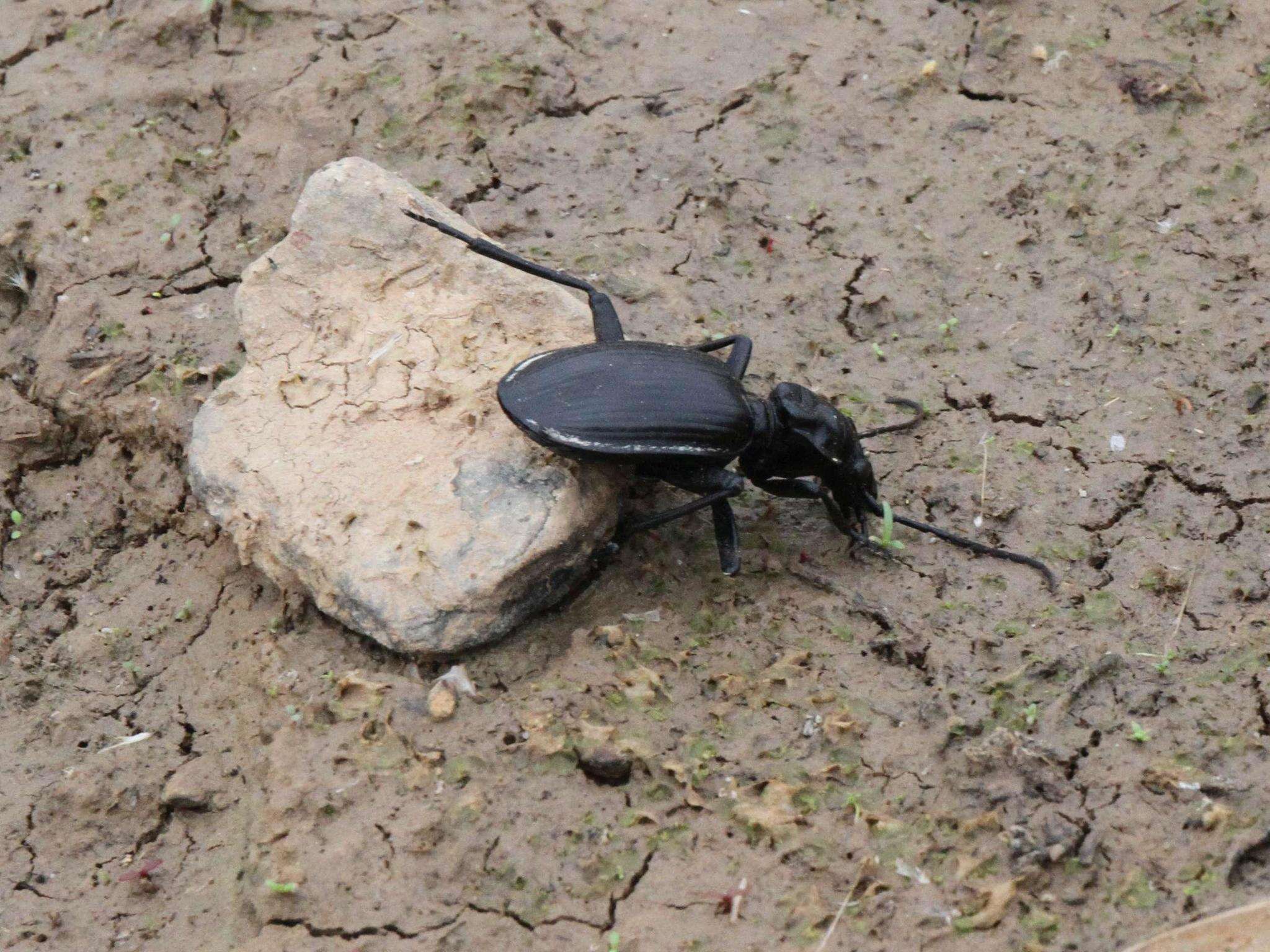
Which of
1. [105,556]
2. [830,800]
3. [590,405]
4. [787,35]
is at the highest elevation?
[787,35]

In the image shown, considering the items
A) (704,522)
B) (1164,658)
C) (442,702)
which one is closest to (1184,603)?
(1164,658)

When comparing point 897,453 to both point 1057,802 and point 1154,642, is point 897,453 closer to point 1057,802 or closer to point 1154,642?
point 1154,642

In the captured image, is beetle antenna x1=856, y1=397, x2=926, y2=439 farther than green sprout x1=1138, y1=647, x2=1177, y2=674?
Yes

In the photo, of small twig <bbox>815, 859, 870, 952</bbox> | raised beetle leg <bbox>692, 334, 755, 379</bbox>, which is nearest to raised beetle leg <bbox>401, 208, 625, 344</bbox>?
raised beetle leg <bbox>692, 334, 755, 379</bbox>

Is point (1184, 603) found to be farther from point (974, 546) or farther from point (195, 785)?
point (195, 785)

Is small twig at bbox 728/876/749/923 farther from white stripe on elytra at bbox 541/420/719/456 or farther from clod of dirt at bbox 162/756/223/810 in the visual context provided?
clod of dirt at bbox 162/756/223/810

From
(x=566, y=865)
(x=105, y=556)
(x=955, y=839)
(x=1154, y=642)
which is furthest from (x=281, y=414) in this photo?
(x=1154, y=642)

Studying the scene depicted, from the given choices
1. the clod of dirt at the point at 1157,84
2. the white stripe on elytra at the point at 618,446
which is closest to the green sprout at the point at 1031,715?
the white stripe on elytra at the point at 618,446
